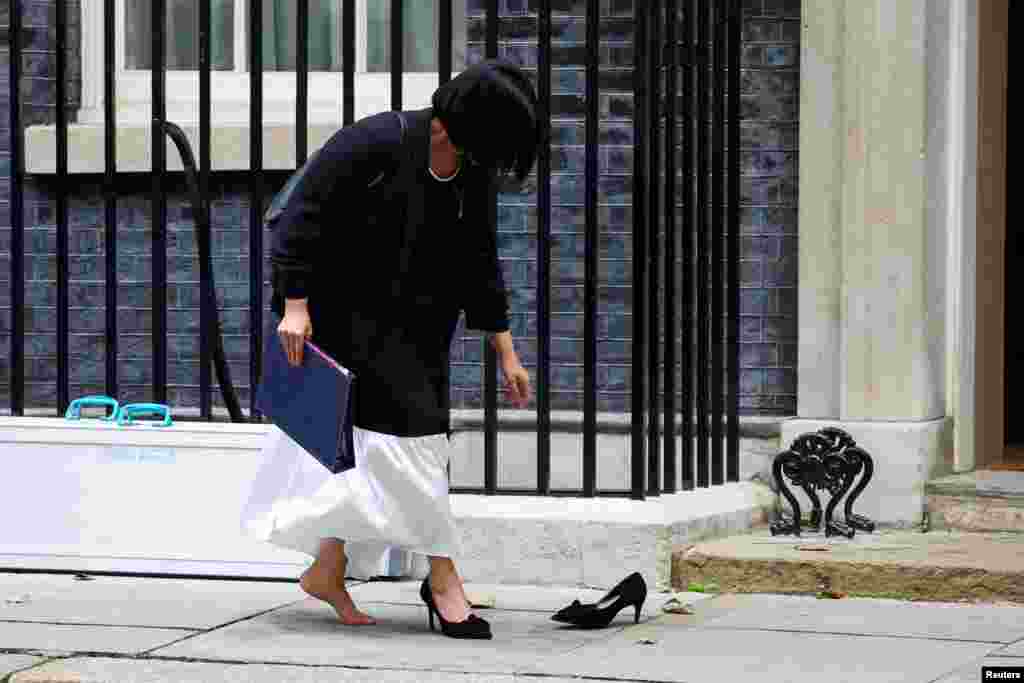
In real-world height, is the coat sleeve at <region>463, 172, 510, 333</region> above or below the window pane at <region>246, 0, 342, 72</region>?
below

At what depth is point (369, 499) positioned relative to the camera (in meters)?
6.04

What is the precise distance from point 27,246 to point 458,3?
1.97 m

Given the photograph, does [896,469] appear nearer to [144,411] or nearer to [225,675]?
[144,411]

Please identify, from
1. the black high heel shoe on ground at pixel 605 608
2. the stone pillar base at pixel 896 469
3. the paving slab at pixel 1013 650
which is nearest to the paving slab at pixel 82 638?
the black high heel shoe on ground at pixel 605 608

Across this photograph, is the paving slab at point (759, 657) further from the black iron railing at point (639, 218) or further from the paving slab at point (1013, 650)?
the black iron railing at point (639, 218)

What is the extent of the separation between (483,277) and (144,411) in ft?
5.62

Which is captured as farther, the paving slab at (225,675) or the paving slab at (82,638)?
the paving slab at (82,638)

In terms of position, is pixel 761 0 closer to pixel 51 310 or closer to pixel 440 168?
pixel 440 168

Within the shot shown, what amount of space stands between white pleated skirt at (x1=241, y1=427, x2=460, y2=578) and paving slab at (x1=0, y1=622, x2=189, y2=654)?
0.42m

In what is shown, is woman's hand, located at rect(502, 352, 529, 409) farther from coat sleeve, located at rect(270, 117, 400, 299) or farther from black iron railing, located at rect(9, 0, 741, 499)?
black iron railing, located at rect(9, 0, 741, 499)

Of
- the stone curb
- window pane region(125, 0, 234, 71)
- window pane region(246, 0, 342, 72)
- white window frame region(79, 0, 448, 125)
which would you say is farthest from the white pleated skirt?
window pane region(125, 0, 234, 71)

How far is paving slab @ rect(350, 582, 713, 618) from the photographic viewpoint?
21.9ft

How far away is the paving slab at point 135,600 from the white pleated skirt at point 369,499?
398 mm

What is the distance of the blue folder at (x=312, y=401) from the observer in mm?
5820
